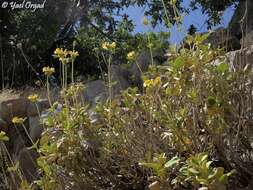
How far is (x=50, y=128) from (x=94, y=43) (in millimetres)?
7772

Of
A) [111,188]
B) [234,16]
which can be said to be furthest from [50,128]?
[234,16]

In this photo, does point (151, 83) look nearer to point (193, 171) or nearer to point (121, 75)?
point (193, 171)

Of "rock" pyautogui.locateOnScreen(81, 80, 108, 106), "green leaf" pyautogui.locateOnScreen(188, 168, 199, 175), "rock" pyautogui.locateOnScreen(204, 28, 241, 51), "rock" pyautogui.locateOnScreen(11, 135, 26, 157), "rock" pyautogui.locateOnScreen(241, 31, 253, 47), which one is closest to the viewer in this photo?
"green leaf" pyautogui.locateOnScreen(188, 168, 199, 175)

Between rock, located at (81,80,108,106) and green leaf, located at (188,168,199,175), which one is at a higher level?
rock, located at (81,80,108,106)

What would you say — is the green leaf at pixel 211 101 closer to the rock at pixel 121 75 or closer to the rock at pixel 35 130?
the rock at pixel 35 130

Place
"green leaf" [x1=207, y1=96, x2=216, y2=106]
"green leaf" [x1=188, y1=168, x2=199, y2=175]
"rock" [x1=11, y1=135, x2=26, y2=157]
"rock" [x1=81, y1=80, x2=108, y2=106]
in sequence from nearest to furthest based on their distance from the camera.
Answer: "green leaf" [x1=188, y1=168, x2=199, y2=175], "green leaf" [x1=207, y1=96, x2=216, y2=106], "rock" [x1=11, y1=135, x2=26, y2=157], "rock" [x1=81, y1=80, x2=108, y2=106]

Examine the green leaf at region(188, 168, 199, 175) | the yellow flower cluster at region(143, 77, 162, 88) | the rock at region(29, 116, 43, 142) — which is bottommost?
the rock at region(29, 116, 43, 142)

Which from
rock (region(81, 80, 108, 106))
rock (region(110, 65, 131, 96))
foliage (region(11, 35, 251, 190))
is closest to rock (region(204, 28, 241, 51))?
rock (region(110, 65, 131, 96))

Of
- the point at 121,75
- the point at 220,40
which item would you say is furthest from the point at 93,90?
the point at 220,40

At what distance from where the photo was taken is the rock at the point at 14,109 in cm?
461

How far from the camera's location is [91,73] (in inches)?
357

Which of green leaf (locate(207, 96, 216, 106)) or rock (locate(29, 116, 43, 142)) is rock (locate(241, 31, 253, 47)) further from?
rock (locate(29, 116, 43, 142))

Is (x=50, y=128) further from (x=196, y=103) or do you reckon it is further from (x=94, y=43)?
(x=94, y=43)

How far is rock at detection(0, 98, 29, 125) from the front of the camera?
4613 millimetres
